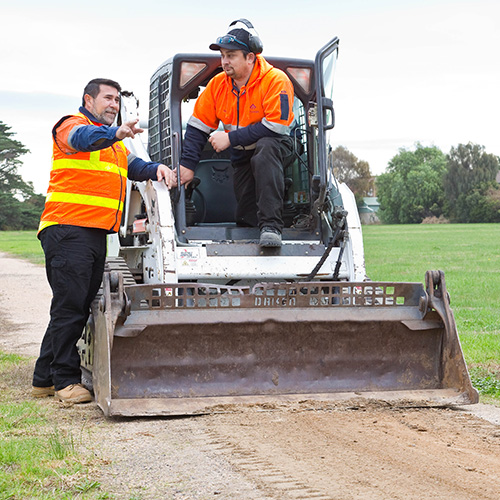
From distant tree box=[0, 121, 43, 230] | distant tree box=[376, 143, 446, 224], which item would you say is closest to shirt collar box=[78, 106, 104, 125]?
distant tree box=[0, 121, 43, 230]

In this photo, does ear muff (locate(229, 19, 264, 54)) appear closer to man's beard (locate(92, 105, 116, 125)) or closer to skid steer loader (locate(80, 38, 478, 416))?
skid steer loader (locate(80, 38, 478, 416))

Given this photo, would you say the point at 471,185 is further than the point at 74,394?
Yes

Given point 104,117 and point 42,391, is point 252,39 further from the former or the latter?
point 42,391

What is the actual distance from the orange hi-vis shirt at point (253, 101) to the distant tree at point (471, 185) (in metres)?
83.7

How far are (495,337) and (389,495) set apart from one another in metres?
6.28

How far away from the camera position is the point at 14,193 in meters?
70.9

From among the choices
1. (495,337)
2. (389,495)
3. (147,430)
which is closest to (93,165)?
(147,430)

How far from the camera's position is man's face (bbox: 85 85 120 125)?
6.43 meters

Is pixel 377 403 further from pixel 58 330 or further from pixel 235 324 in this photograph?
pixel 58 330

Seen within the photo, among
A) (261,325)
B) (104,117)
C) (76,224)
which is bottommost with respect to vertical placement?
(261,325)

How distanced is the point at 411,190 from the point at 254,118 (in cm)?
10461

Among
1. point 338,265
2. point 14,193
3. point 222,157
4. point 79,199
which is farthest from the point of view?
point 14,193

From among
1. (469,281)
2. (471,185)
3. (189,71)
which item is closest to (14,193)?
(471,185)

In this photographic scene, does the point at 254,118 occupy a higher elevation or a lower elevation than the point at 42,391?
higher
